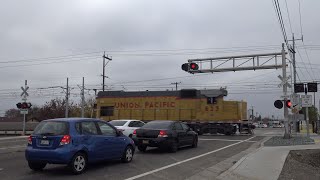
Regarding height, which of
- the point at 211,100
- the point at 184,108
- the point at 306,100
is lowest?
the point at 184,108

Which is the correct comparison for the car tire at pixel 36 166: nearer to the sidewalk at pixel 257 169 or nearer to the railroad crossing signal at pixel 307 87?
the sidewalk at pixel 257 169

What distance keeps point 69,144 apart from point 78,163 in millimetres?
649

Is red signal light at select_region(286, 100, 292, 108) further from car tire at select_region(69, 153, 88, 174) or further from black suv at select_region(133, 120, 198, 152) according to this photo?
car tire at select_region(69, 153, 88, 174)

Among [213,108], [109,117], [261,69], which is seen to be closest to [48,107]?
[109,117]

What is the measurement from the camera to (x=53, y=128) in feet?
38.9

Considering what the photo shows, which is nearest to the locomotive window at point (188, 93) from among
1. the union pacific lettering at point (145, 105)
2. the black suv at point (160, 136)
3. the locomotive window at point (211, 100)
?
the union pacific lettering at point (145, 105)

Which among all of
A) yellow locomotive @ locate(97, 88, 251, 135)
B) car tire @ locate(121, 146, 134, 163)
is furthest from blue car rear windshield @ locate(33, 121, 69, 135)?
yellow locomotive @ locate(97, 88, 251, 135)

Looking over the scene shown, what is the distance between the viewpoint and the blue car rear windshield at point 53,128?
1169cm

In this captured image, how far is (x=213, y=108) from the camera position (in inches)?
1454

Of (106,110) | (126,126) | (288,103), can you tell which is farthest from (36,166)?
(106,110)

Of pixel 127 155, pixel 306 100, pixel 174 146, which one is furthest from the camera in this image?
pixel 306 100

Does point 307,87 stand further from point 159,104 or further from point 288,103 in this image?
point 159,104

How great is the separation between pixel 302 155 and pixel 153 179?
887cm

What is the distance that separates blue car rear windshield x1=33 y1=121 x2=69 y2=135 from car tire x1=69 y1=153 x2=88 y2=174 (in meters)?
0.78
